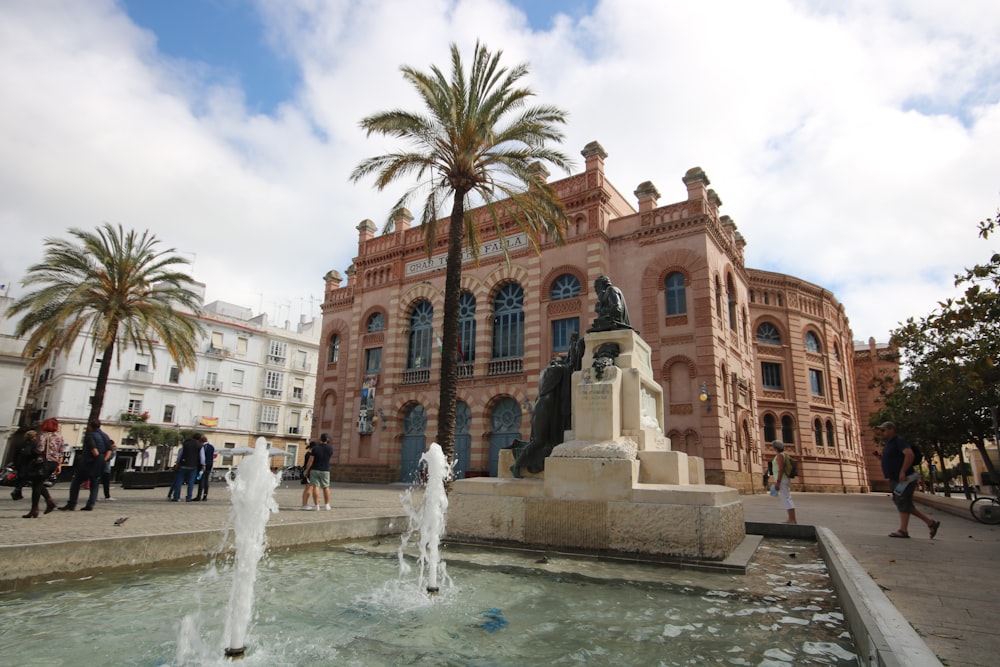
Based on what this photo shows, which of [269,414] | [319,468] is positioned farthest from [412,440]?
[269,414]

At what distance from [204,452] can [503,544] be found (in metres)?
9.28

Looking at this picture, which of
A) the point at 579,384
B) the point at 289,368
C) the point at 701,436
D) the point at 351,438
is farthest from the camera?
the point at 289,368

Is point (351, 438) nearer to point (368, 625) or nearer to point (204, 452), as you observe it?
point (204, 452)

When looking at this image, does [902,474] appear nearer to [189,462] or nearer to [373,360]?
[189,462]

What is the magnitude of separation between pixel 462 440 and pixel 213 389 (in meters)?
25.7

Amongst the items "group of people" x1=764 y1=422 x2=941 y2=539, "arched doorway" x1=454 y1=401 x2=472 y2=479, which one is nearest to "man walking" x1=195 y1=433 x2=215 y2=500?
"arched doorway" x1=454 y1=401 x2=472 y2=479

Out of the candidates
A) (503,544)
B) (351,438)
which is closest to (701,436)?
(503,544)

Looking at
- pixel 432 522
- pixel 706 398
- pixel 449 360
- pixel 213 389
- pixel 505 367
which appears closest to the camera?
pixel 432 522

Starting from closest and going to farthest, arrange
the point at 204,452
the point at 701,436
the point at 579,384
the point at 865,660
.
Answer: the point at 865,660, the point at 579,384, the point at 204,452, the point at 701,436

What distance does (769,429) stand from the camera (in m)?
28.1

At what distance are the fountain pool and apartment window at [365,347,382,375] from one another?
22463mm

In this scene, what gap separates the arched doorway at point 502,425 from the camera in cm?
2286

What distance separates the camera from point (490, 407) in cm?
2361

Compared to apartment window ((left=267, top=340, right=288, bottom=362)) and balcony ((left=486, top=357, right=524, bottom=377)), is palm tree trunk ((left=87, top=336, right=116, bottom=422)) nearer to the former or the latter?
balcony ((left=486, top=357, right=524, bottom=377))
